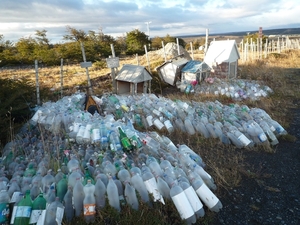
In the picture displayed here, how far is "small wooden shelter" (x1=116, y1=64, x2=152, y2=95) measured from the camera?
8.78 meters

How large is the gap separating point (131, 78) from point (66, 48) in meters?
10.8

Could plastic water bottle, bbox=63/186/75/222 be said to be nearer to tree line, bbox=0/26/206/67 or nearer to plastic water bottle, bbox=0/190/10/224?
plastic water bottle, bbox=0/190/10/224

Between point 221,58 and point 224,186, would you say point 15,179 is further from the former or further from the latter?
point 221,58

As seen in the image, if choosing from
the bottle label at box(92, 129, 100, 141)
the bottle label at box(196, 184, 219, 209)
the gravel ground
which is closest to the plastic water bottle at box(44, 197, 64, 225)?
the bottle label at box(92, 129, 100, 141)

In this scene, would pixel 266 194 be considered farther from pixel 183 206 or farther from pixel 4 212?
pixel 4 212

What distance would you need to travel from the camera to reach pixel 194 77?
34.1 ft

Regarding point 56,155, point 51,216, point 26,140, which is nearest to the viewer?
point 51,216

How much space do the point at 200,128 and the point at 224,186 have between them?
80.4 inches

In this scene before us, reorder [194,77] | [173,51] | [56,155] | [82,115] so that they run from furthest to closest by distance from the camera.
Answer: [173,51] → [194,77] → [82,115] → [56,155]

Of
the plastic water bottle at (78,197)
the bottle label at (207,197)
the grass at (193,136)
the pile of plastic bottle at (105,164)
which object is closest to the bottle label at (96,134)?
the pile of plastic bottle at (105,164)

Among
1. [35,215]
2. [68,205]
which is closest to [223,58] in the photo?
[68,205]

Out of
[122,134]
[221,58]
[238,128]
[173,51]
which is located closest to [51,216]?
[122,134]

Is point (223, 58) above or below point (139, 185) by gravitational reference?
above

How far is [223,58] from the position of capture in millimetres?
11336
